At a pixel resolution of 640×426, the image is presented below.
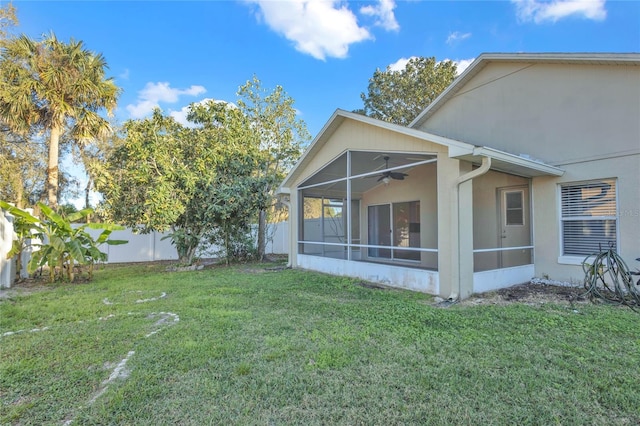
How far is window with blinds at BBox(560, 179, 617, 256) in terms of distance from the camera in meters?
6.82

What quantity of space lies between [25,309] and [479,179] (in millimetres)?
10339

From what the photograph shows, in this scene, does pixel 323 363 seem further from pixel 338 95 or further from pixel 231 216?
pixel 338 95

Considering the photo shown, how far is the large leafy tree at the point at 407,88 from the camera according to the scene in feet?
62.3

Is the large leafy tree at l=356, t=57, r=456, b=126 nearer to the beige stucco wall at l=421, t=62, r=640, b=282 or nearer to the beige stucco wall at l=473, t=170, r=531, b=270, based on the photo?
the beige stucco wall at l=421, t=62, r=640, b=282

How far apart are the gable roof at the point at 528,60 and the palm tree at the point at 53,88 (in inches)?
446

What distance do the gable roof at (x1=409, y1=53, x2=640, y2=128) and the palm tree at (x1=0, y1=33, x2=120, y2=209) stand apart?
11.3 meters

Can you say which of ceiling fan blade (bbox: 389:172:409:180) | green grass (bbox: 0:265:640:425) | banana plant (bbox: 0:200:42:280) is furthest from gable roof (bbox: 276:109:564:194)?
banana plant (bbox: 0:200:42:280)

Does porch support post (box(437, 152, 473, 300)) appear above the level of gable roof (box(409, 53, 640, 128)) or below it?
below

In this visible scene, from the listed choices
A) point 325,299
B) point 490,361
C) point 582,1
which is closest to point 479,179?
point 582,1

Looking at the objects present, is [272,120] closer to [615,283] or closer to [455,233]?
[455,233]

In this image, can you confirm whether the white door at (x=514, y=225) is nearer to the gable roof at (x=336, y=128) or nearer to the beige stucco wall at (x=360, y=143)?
the beige stucco wall at (x=360, y=143)

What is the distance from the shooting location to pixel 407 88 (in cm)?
1958

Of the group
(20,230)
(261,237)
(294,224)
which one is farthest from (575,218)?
(20,230)

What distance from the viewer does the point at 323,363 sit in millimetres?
3385
